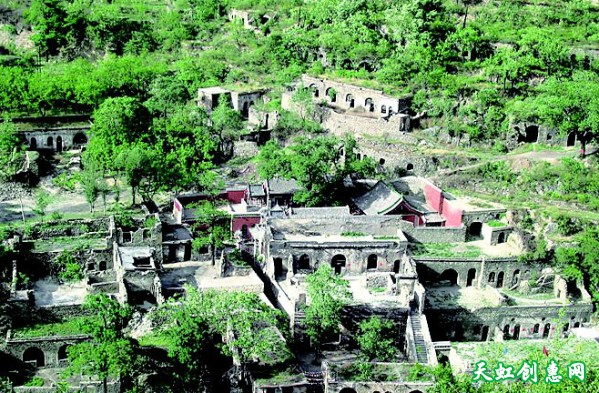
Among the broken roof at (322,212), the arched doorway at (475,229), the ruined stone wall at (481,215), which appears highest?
the broken roof at (322,212)

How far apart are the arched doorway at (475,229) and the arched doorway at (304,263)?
11.0 m

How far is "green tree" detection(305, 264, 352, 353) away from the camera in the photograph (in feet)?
150

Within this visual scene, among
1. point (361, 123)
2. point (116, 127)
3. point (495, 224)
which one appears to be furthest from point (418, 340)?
point (116, 127)

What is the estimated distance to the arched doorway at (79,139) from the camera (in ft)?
238

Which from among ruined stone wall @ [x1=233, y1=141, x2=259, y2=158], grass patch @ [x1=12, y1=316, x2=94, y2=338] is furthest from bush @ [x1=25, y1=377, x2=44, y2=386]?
ruined stone wall @ [x1=233, y1=141, x2=259, y2=158]

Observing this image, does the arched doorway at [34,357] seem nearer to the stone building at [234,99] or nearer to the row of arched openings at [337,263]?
the row of arched openings at [337,263]

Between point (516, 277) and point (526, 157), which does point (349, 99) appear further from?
point (516, 277)

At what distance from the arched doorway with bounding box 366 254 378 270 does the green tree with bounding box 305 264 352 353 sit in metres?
5.94

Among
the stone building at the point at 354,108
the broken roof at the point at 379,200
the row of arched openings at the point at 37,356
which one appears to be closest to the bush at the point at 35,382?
the row of arched openings at the point at 37,356

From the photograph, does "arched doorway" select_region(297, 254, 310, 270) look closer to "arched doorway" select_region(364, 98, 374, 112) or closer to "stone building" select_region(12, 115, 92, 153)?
"arched doorway" select_region(364, 98, 374, 112)

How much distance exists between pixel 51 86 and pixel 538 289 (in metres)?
43.5

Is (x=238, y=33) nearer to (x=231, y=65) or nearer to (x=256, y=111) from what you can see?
(x=231, y=65)

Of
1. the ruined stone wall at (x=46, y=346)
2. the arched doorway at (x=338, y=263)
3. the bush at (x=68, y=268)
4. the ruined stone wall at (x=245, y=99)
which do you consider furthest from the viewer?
the ruined stone wall at (x=245, y=99)

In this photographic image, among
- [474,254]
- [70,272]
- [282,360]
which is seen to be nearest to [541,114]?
[474,254]
